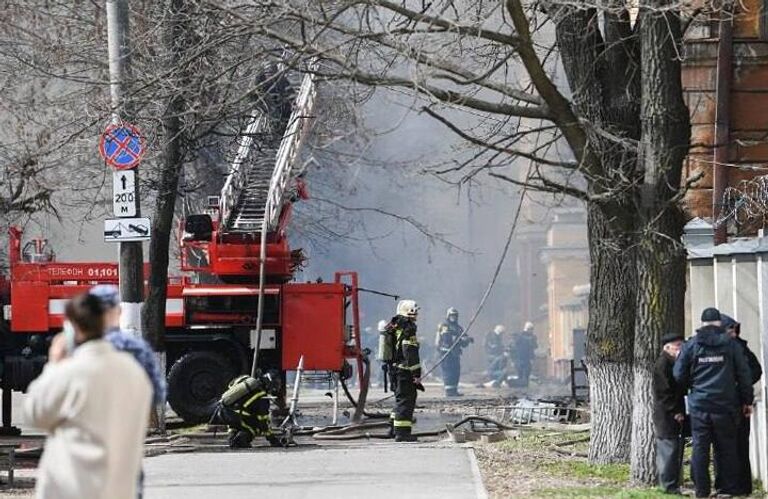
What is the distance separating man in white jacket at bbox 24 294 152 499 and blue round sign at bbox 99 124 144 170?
29.1ft

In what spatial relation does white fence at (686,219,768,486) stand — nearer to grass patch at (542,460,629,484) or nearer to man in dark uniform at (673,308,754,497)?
man in dark uniform at (673,308,754,497)

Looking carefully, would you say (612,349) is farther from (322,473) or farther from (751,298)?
(322,473)

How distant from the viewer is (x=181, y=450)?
1702 cm

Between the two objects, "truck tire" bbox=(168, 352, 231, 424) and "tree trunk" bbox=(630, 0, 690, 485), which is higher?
"tree trunk" bbox=(630, 0, 690, 485)

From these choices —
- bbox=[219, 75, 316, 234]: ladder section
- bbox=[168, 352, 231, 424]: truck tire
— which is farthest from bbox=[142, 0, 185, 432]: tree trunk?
bbox=[219, 75, 316, 234]: ladder section

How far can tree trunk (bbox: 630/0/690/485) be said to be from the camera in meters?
13.3

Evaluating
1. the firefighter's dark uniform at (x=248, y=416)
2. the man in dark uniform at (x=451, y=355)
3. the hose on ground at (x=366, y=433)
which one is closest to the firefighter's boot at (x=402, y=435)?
the hose on ground at (x=366, y=433)

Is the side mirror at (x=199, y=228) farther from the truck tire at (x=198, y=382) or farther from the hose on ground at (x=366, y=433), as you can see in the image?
the hose on ground at (x=366, y=433)

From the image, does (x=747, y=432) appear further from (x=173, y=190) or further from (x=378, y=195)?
(x=378, y=195)

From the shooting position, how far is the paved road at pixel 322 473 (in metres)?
12.7

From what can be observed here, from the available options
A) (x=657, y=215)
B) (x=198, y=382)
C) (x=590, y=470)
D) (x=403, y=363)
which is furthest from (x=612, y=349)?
(x=198, y=382)

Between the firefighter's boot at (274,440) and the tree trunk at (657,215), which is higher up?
the tree trunk at (657,215)

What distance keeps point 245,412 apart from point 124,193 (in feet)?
8.52

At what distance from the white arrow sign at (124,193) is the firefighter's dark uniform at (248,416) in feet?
7.33
